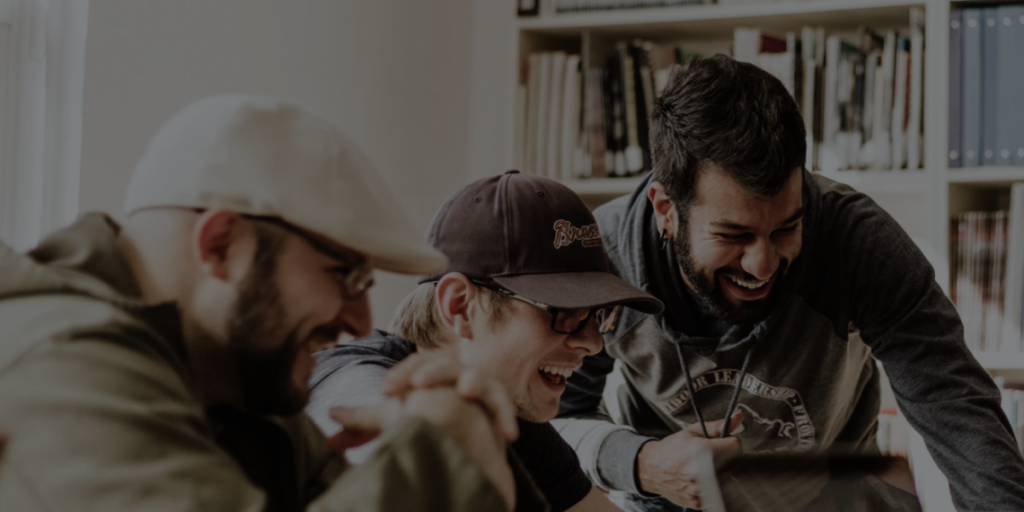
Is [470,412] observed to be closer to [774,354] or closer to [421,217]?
[774,354]

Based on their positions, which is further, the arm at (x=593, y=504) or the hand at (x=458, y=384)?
the arm at (x=593, y=504)

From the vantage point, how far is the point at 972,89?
87.4 inches

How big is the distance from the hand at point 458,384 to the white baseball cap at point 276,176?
3.7 inches

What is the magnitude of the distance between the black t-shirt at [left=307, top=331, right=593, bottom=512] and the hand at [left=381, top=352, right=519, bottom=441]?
0.42m

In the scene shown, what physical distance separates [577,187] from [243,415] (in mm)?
1939

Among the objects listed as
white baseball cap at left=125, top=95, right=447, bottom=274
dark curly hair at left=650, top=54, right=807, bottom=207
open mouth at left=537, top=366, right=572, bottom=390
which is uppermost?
dark curly hair at left=650, top=54, right=807, bottom=207

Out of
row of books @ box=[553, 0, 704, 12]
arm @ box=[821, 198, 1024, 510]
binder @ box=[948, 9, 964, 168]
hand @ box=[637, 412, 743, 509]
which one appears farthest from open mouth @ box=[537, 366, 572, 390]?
row of books @ box=[553, 0, 704, 12]

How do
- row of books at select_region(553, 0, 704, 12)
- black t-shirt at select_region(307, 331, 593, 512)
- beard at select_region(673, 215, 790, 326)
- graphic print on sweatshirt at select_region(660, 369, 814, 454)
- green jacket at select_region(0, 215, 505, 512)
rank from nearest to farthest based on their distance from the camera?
green jacket at select_region(0, 215, 505, 512), black t-shirt at select_region(307, 331, 593, 512), beard at select_region(673, 215, 790, 326), graphic print on sweatshirt at select_region(660, 369, 814, 454), row of books at select_region(553, 0, 704, 12)

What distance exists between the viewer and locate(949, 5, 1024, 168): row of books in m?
2.19

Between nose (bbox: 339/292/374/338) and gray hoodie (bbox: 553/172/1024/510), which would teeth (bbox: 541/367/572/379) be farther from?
nose (bbox: 339/292/374/338)

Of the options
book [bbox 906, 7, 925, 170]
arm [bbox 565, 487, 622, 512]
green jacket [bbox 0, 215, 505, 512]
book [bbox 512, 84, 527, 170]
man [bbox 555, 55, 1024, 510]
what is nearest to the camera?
green jacket [bbox 0, 215, 505, 512]

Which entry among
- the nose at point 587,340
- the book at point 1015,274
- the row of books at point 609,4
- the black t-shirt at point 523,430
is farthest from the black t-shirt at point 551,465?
the row of books at point 609,4

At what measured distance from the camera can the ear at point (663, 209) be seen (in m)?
1.55

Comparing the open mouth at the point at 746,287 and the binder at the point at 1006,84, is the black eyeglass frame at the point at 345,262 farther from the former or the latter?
the binder at the point at 1006,84
